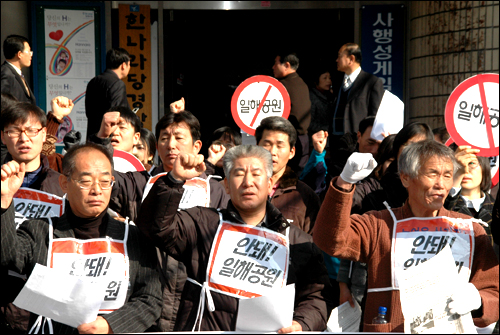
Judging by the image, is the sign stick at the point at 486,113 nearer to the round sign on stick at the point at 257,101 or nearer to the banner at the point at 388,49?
the round sign on stick at the point at 257,101

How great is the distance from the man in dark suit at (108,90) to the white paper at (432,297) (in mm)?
4915

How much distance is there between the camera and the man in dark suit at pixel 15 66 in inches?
279

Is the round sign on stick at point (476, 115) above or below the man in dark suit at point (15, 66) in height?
below

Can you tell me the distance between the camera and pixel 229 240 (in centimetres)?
337

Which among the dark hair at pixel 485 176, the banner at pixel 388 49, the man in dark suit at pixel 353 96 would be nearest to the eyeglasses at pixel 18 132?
the dark hair at pixel 485 176

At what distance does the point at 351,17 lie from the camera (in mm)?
10219

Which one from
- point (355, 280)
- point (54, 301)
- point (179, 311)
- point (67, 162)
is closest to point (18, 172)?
point (67, 162)

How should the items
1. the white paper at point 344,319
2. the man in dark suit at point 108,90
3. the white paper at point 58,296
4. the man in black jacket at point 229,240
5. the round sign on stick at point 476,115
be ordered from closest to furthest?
the white paper at point 58,296
the man in black jacket at point 229,240
the white paper at point 344,319
the round sign on stick at point 476,115
the man in dark suit at point 108,90

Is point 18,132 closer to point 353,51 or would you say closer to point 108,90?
point 108,90

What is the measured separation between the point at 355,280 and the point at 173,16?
7.14m

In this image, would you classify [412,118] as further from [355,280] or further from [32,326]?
[32,326]

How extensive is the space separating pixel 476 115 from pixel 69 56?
7.06 meters

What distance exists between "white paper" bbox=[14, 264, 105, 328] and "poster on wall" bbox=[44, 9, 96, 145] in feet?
23.2

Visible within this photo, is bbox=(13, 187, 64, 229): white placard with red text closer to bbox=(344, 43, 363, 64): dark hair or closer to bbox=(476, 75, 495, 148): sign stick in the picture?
bbox=(476, 75, 495, 148): sign stick
